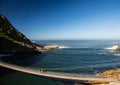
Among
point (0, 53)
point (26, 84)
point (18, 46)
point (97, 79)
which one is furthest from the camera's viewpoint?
point (18, 46)

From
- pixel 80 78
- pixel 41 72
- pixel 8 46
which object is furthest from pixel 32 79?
pixel 8 46

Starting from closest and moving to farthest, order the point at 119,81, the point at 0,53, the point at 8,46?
1. the point at 119,81
2. the point at 0,53
3. the point at 8,46

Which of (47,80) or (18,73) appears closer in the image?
(47,80)

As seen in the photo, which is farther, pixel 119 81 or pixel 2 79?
pixel 2 79

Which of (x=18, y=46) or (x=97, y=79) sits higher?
(x=18, y=46)

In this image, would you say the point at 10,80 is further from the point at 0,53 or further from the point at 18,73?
the point at 0,53

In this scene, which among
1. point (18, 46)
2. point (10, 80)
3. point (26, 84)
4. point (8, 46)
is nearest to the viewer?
point (26, 84)

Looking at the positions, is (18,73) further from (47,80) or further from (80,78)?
(80,78)

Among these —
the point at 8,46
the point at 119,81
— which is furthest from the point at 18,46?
the point at 119,81

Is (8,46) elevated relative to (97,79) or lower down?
elevated
